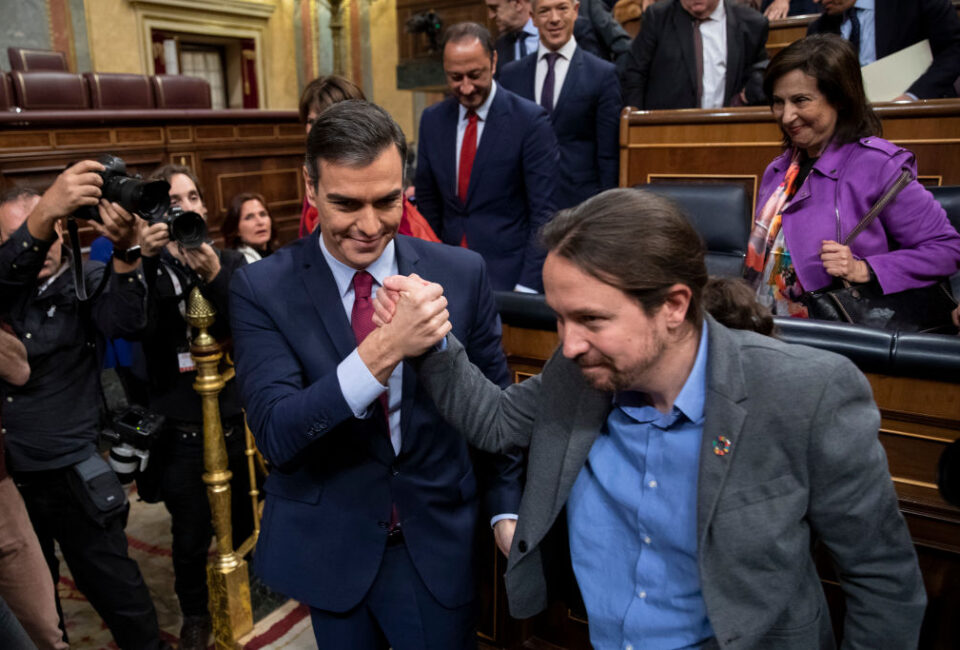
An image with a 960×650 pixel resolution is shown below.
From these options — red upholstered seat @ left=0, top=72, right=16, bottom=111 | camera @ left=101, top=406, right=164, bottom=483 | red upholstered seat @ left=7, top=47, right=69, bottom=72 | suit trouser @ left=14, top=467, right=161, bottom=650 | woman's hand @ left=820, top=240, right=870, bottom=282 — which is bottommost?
suit trouser @ left=14, top=467, right=161, bottom=650

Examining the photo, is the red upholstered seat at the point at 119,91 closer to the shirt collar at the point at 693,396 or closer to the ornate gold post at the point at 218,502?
the ornate gold post at the point at 218,502

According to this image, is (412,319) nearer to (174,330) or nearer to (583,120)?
(174,330)

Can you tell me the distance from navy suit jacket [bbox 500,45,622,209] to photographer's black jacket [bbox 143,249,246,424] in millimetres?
1372

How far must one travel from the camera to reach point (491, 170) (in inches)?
91.5

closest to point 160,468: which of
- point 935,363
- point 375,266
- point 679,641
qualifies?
point 375,266

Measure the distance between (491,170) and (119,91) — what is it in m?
5.44

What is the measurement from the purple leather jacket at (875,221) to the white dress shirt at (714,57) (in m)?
1.43

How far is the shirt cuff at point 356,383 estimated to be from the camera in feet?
3.28

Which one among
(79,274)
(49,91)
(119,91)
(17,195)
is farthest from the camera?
(119,91)

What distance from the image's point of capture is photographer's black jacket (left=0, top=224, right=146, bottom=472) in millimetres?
1812

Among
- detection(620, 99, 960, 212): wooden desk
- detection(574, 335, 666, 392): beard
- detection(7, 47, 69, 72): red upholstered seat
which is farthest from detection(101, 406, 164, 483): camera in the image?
detection(7, 47, 69, 72): red upholstered seat

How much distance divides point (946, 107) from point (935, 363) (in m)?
1.65

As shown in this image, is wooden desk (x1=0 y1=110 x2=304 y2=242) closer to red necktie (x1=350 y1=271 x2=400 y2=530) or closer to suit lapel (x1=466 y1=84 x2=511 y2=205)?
suit lapel (x1=466 y1=84 x2=511 y2=205)

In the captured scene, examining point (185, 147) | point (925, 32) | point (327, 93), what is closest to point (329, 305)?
point (327, 93)
